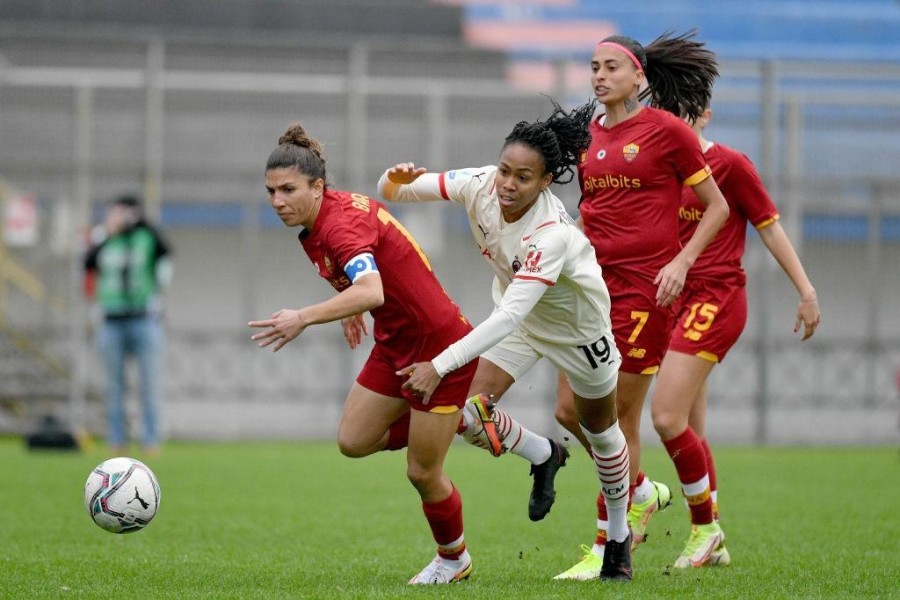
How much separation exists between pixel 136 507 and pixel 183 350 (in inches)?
421

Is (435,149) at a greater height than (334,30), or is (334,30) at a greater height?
(334,30)

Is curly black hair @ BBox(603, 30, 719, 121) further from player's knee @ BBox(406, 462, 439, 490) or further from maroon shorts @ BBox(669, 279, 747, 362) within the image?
player's knee @ BBox(406, 462, 439, 490)

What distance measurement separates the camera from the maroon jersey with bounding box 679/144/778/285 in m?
6.34

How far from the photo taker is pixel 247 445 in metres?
14.7

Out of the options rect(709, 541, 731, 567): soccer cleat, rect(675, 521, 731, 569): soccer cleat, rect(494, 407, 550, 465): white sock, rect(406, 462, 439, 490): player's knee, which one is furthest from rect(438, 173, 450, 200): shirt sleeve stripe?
rect(709, 541, 731, 567): soccer cleat

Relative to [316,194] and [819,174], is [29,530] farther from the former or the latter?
[819,174]

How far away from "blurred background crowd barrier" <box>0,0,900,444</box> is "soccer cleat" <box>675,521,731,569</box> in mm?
8996

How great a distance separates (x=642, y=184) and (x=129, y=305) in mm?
7568

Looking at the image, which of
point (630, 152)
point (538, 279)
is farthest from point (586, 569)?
point (630, 152)

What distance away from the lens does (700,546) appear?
605 cm

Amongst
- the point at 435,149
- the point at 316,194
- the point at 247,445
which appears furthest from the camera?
the point at 435,149

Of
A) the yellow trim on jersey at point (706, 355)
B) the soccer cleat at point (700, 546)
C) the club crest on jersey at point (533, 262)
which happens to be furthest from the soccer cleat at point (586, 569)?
the club crest on jersey at point (533, 262)

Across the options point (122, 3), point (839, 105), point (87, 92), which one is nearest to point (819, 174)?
point (839, 105)

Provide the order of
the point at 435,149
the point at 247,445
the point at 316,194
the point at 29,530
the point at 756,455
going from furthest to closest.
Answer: the point at 435,149 → the point at 247,445 → the point at 756,455 → the point at 29,530 → the point at 316,194
